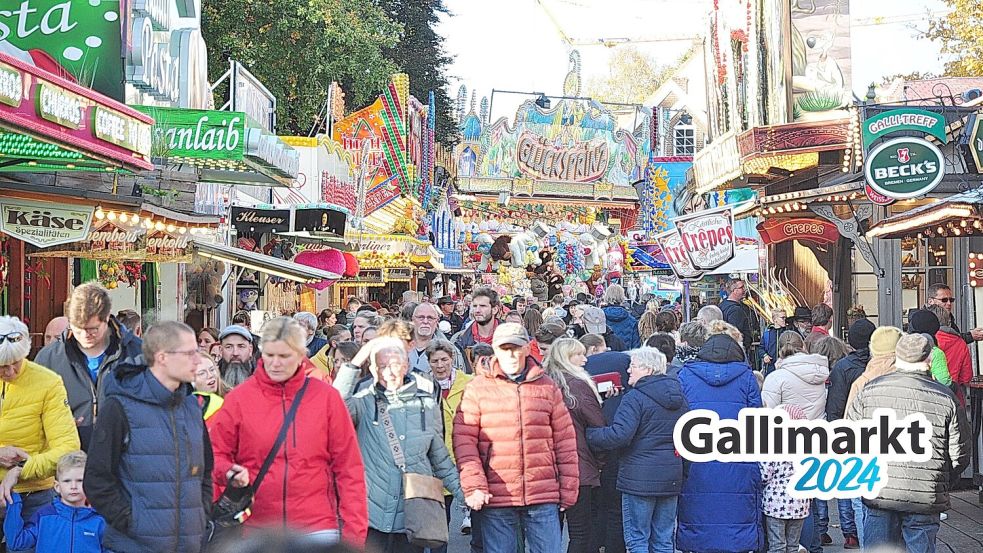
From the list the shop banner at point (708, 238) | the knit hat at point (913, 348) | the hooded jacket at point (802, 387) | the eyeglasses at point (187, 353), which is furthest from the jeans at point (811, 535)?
the shop banner at point (708, 238)

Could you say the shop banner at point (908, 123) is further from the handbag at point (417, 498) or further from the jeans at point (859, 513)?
the handbag at point (417, 498)

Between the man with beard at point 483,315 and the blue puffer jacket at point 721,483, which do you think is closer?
the blue puffer jacket at point 721,483

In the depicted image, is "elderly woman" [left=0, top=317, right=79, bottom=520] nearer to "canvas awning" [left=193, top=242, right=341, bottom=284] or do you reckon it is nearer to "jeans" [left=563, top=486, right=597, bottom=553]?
"jeans" [left=563, top=486, right=597, bottom=553]

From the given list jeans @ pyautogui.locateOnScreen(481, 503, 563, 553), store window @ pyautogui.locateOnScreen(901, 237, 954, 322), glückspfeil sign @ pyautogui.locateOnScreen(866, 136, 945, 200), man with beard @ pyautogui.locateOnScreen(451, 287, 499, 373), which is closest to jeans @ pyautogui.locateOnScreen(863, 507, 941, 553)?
jeans @ pyautogui.locateOnScreen(481, 503, 563, 553)

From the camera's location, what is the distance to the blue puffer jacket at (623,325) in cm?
1480

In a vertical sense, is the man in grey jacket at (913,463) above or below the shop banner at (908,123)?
below

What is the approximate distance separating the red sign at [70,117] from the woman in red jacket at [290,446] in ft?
7.43

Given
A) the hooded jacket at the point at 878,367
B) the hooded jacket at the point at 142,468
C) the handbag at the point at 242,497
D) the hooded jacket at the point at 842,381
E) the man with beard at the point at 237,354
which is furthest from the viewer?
the hooded jacket at the point at 842,381

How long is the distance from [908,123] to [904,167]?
2.72 feet

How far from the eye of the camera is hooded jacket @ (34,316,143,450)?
655cm

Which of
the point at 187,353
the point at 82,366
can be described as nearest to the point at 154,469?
the point at 187,353

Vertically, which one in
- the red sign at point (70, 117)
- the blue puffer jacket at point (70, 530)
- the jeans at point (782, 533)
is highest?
the red sign at point (70, 117)

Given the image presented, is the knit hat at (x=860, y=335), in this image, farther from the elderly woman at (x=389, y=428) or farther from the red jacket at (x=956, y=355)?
the elderly woman at (x=389, y=428)

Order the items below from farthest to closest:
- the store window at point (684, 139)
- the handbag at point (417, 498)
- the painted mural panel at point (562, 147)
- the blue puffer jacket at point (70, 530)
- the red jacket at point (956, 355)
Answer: the store window at point (684, 139)
the painted mural panel at point (562, 147)
the red jacket at point (956, 355)
the handbag at point (417, 498)
the blue puffer jacket at point (70, 530)
